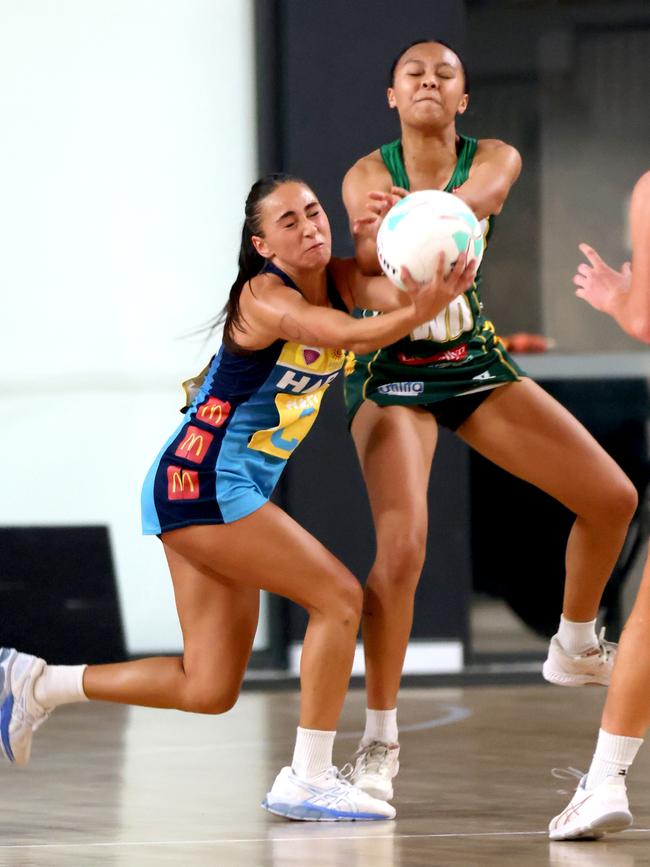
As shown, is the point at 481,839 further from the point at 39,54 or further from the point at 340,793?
the point at 39,54

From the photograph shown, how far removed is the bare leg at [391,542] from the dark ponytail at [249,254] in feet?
1.60

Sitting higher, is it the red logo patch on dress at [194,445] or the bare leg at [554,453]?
the red logo patch on dress at [194,445]

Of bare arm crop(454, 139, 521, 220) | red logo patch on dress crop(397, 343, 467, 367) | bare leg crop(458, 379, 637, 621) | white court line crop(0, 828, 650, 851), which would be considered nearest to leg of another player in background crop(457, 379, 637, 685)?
bare leg crop(458, 379, 637, 621)

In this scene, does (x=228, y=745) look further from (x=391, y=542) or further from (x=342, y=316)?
(x=342, y=316)

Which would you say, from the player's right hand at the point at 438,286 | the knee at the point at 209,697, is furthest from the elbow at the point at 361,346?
the knee at the point at 209,697

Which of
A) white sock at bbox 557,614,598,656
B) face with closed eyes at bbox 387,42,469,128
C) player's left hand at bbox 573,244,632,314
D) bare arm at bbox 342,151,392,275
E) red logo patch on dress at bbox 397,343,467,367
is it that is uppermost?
face with closed eyes at bbox 387,42,469,128

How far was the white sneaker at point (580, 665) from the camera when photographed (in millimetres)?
3824

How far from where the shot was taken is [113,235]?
230 inches

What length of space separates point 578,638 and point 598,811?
0.90m

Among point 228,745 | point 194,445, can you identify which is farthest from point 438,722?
point 194,445

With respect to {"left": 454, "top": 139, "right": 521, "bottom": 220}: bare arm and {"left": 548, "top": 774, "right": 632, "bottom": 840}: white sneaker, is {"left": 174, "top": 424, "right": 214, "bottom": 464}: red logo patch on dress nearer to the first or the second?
{"left": 454, "top": 139, "right": 521, "bottom": 220}: bare arm

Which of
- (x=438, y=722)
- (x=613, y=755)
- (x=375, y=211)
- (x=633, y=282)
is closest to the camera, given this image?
(x=633, y=282)

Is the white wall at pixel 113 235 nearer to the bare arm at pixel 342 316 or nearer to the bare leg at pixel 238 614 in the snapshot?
the bare leg at pixel 238 614

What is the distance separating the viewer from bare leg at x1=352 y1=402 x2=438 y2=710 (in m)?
3.48
